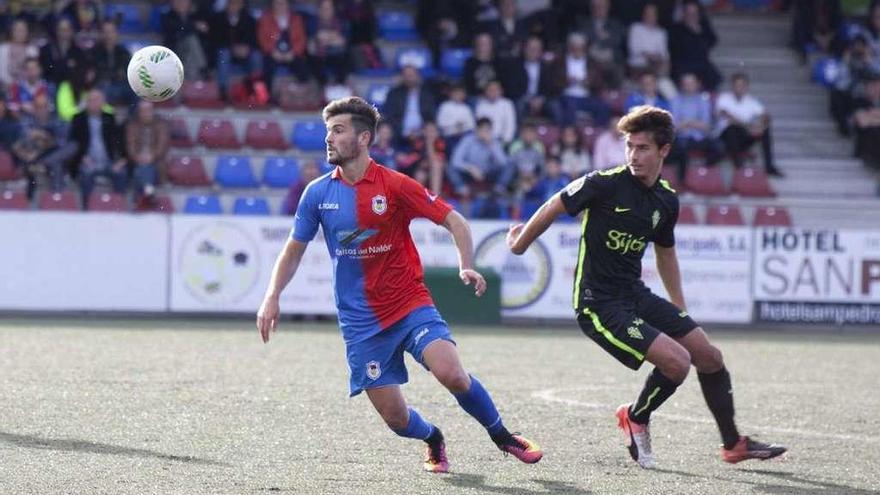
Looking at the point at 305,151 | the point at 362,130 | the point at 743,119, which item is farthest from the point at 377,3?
the point at 362,130

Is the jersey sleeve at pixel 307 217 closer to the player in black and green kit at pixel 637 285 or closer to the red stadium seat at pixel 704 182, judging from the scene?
the player in black and green kit at pixel 637 285

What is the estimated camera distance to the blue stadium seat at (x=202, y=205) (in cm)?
1956

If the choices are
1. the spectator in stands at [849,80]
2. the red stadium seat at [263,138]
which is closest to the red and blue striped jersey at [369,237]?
the red stadium seat at [263,138]

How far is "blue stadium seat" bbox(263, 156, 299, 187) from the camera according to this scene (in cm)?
2091

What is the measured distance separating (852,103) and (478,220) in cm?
815

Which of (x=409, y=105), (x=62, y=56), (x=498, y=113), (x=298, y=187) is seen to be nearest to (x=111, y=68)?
(x=62, y=56)

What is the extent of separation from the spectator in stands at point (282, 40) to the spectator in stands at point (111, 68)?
6.87 ft

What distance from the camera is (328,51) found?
2206 cm

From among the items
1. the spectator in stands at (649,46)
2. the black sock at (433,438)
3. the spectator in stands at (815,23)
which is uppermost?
the spectator in stands at (815,23)

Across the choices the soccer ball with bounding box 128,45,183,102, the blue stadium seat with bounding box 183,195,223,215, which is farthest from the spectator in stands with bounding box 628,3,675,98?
the soccer ball with bounding box 128,45,183,102

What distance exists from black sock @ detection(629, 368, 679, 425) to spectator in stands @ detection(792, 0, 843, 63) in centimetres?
1879

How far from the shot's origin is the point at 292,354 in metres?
14.3

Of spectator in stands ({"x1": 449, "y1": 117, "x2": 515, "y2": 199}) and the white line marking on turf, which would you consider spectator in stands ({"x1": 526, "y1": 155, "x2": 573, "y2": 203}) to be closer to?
spectator in stands ({"x1": 449, "y1": 117, "x2": 515, "y2": 199})

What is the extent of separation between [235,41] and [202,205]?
3.42m
